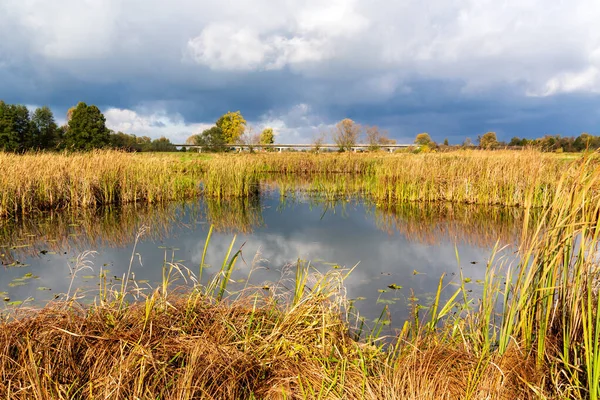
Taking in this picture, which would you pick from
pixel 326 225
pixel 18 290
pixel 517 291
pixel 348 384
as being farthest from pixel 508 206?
pixel 18 290

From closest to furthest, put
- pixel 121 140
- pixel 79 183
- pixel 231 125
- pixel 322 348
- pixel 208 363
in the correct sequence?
1. pixel 208 363
2. pixel 322 348
3. pixel 79 183
4. pixel 121 140
5. pixel 231 125

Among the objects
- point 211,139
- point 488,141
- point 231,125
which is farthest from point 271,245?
point 231,125

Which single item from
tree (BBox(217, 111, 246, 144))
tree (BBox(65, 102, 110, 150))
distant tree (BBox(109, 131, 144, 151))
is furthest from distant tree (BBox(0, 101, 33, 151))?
tree (BBox(217, 111, 246, 144))

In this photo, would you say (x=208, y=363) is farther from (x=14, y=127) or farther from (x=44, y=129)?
(x=44, y=129)

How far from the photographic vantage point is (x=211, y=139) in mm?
56250

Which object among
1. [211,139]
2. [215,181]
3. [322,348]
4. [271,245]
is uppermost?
[211,139]

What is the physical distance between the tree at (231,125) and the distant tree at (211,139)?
12.6 ft

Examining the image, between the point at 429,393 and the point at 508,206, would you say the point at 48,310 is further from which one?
the point at 508,206

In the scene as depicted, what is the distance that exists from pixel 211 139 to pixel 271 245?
5092cm

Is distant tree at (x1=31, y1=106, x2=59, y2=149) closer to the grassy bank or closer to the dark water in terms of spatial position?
the grassy bank

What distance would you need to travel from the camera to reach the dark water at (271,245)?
5.21 metres

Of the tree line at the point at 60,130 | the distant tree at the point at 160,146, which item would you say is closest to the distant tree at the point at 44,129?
→ the tree line at the point at 60,130

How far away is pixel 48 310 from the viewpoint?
Answer: 2982 millimetres

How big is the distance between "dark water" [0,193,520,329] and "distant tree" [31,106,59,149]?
4112cm
